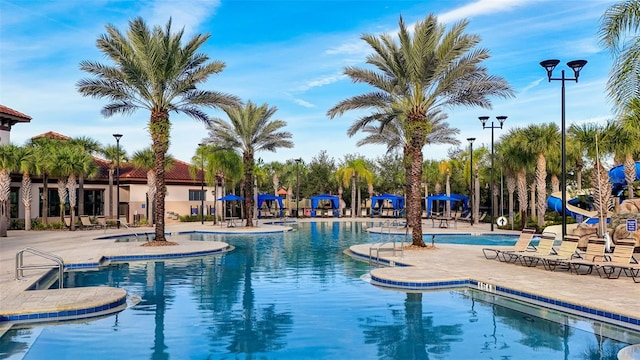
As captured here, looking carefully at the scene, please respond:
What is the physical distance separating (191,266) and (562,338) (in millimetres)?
10995

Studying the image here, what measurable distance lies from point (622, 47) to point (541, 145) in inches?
812

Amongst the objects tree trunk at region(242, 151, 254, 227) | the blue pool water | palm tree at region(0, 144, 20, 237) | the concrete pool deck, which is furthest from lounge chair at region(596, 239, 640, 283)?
palm tree at region(0, 144, 20, 237)

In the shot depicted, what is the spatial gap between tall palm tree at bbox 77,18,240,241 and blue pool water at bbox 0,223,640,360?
9187 millimetres

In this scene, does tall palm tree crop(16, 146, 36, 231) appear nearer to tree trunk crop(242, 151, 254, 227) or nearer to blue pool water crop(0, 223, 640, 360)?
tree trunk crop(242, 151, 254, 227)

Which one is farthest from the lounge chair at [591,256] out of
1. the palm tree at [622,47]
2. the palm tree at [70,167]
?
the palm tree at [70,167]

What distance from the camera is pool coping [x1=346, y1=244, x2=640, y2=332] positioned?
8.11 m

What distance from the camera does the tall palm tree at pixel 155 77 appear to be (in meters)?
19.3

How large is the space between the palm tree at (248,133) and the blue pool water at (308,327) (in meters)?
19.4

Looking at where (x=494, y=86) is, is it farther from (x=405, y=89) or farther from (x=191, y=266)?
(x=191, y=266)

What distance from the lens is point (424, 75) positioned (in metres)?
18.0

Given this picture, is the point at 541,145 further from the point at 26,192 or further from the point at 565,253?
the point at 26,192

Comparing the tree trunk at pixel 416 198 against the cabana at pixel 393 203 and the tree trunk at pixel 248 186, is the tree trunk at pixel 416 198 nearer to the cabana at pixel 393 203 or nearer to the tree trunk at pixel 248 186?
the tree trunk at pixel 248 186

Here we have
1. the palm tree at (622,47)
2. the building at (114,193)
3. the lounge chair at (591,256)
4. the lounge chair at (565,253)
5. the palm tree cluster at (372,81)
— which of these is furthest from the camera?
the building at (114,193)

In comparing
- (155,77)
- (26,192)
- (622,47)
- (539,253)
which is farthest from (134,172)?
(622,47)
